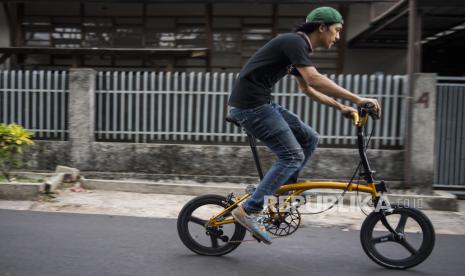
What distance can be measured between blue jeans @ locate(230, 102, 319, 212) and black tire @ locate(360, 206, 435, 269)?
2.31ft

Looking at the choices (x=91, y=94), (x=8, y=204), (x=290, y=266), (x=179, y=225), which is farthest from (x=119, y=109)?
(x=290, y=266)

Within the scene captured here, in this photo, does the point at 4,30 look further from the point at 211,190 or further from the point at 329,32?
the point at 329,32

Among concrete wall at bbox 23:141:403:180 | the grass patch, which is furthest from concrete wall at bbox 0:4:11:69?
the grass patch

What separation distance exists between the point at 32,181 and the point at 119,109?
172 centimetres

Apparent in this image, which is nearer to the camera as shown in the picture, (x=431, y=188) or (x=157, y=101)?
(x=431, y=188)

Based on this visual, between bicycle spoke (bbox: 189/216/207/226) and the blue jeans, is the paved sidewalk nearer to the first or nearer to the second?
bicycle spoke (bbox: 189/216/207/226)

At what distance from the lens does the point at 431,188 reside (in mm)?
6902

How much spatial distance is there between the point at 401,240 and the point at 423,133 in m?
3.65

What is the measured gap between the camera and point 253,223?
369cm

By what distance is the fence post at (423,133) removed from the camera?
6879 mm

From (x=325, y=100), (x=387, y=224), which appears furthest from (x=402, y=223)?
(x=325, y=100)

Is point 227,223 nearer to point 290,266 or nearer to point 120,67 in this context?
point 290,266

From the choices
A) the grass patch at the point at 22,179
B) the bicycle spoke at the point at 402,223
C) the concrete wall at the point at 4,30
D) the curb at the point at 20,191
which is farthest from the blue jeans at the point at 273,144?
the concrete wall at the point at 4,30

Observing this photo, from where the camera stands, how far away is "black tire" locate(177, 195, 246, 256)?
12.9 ft
